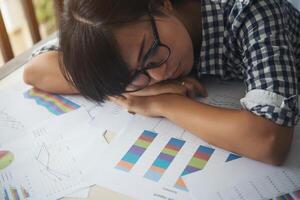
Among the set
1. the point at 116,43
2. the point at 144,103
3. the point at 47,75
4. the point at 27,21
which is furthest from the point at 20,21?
the point at 116,43

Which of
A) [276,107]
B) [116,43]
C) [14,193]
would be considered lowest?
[14,193]

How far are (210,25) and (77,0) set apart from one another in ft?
1.03

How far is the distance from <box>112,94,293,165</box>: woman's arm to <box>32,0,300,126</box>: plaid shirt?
2 cm

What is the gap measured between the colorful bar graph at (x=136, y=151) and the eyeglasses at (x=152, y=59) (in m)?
0.11

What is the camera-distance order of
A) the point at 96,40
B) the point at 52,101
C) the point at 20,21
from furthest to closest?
the point at 20,21
the point at 52,101
the point at 96,40

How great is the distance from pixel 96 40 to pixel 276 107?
35 cm

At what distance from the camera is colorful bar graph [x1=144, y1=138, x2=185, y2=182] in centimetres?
71

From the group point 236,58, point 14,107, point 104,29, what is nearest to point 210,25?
point 236,58

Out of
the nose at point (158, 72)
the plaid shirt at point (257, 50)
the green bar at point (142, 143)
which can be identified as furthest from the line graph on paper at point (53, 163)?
the plaid shirt at point (257, 50)

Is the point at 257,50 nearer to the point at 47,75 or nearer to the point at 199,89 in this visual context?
the point at 199,89

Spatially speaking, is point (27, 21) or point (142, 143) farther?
point (27, 21)

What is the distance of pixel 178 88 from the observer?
0.87m

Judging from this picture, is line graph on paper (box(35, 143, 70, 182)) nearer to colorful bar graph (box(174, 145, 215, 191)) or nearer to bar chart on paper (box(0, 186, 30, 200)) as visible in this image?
bar chart on paper (box(0, 186, 30, 200))

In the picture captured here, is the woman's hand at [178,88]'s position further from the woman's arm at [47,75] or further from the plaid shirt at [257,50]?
the woman's arm at [47,75]
